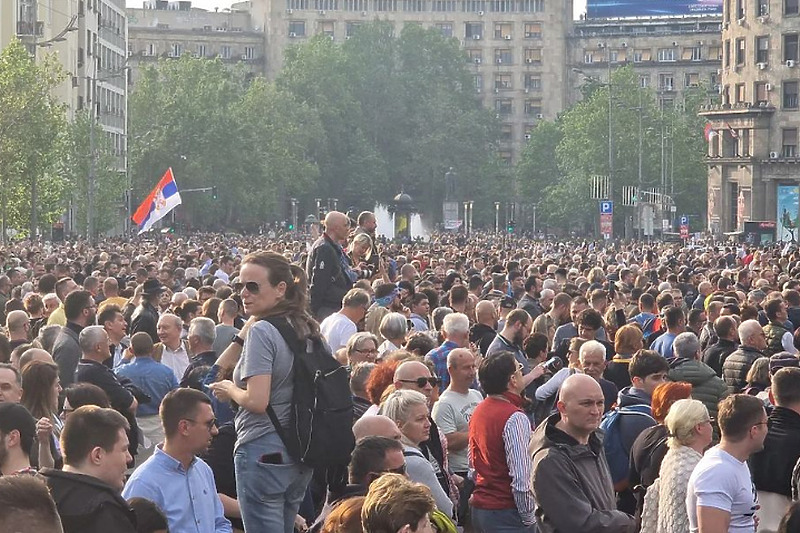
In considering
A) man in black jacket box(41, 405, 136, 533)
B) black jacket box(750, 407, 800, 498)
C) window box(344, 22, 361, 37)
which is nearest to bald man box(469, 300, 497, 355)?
black jacket box(750, 407, 800, 498)

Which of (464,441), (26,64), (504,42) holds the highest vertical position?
(504,42)

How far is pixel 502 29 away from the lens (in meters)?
166

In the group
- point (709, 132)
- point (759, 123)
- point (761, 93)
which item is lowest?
point (709, 132)

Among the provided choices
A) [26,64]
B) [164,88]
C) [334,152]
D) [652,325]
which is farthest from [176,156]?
[652,325]

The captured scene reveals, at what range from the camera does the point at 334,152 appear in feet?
432

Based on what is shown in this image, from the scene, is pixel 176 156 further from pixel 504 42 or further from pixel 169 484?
pixel 169 484

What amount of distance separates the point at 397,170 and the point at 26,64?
8002 centimetres

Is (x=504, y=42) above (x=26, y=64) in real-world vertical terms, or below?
above

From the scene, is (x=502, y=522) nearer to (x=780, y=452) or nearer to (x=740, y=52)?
(x=780, y=452)

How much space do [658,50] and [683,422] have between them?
151975 mm

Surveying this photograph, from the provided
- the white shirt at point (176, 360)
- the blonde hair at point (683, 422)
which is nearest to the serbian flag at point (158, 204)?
the white shirt at point (176, 360)

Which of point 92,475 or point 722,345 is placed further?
point 722,345

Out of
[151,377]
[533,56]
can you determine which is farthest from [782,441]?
[533,56]

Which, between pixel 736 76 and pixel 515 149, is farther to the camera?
pixel 515 149
